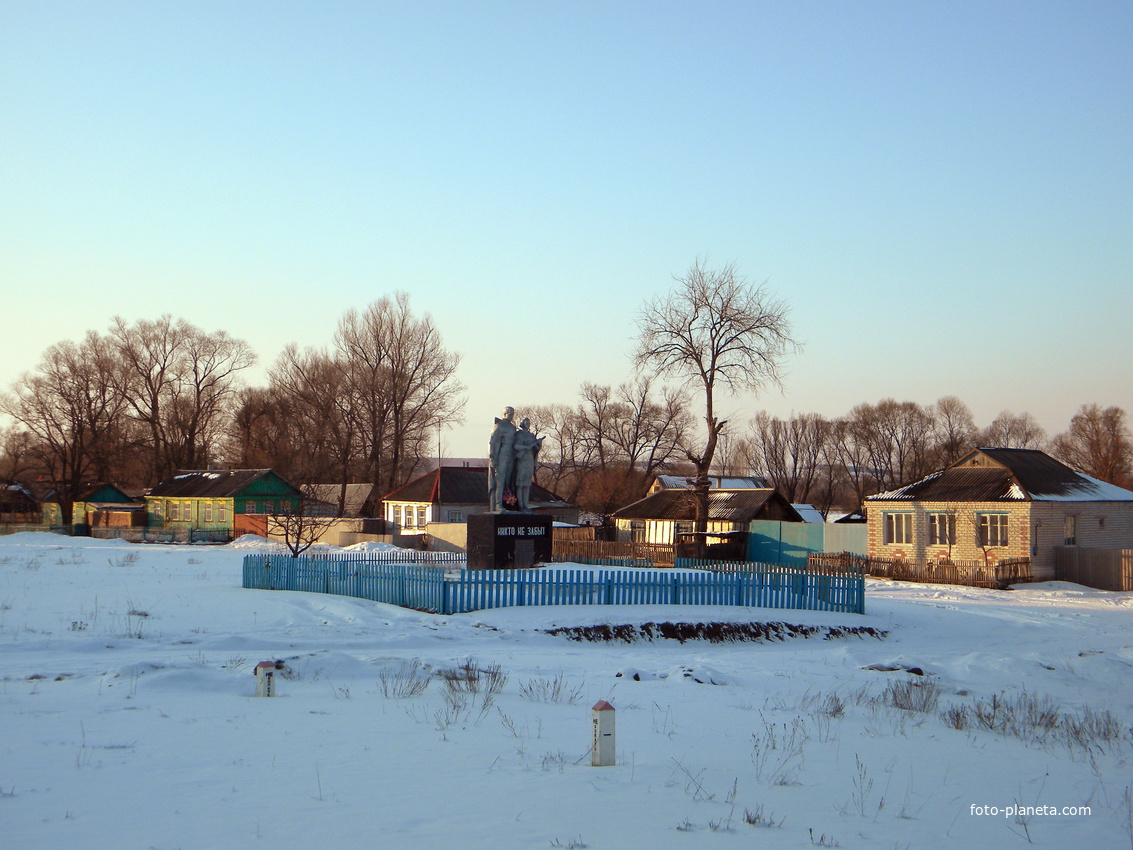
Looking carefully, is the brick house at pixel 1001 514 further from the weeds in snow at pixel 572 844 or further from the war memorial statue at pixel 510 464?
the weeds in snow at pixel 572 844

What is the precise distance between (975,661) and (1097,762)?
6.81 metres

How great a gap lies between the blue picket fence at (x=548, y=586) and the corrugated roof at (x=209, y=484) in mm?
34138

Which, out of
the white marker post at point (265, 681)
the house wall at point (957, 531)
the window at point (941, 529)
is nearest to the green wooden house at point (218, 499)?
the house wall at point (957, 531)

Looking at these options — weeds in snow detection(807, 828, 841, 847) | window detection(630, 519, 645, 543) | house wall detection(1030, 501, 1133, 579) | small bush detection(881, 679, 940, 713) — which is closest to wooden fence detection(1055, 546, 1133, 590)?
house wall detection(1030, 501, 1133, 579)

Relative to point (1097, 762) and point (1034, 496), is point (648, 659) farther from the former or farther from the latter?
point (1034, 496)

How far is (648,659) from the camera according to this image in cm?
1438

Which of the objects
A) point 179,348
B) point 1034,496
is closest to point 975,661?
point 1034,496

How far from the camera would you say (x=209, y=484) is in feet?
188

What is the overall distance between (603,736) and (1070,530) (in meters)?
33.0

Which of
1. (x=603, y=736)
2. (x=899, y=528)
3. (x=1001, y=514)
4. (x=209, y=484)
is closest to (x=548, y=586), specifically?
(x=603, y=736)

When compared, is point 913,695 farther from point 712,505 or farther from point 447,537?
point 712,505

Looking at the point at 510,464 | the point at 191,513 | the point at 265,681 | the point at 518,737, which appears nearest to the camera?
the point at 518,737

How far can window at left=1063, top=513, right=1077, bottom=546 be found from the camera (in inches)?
1348

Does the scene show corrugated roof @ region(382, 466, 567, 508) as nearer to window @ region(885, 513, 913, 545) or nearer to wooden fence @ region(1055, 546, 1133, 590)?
window @ region(885, 513, 913, 545)
